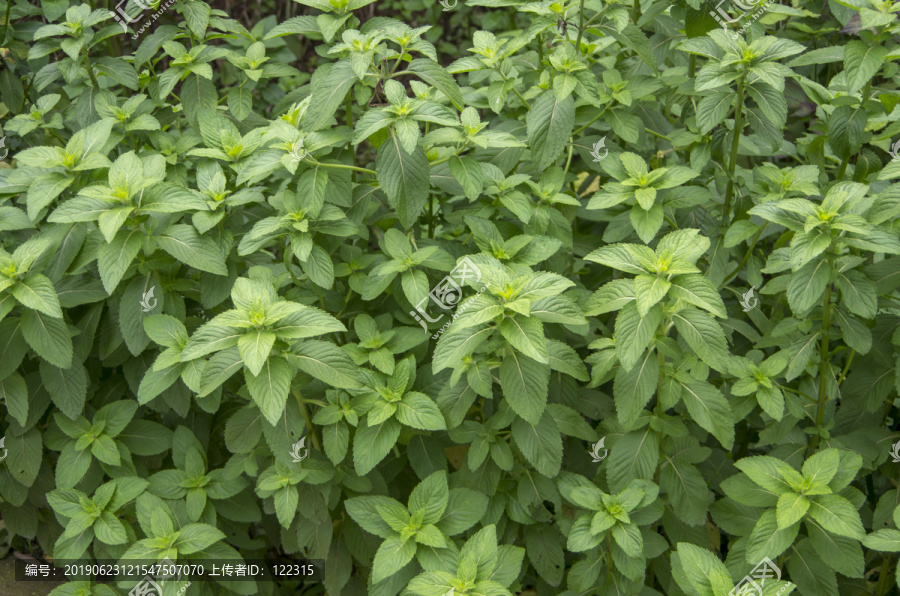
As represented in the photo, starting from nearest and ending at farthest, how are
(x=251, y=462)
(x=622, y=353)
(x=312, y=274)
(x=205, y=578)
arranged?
(x=622, y=353) → (x=312, y=274) → (x=251, y=462) → (x=205, y=578)

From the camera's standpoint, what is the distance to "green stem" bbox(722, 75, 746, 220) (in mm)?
3045

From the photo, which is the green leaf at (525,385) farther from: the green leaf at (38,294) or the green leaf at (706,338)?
the green leaf at (38,294)

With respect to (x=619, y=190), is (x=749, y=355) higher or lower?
lower

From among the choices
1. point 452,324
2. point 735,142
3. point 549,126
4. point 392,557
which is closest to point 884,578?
point 735,142

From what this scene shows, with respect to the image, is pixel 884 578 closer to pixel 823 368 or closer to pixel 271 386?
pixel 823 368

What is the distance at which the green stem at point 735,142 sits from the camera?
3.04m

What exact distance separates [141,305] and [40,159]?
73 centimetres

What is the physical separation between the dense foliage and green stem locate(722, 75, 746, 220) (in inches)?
0.8

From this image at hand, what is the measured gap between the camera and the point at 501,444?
2.88m

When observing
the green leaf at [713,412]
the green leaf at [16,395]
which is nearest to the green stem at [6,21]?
the green leaf at [16,395]

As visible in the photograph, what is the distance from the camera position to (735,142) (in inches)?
126

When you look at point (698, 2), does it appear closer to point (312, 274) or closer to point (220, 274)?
point (312, 274)

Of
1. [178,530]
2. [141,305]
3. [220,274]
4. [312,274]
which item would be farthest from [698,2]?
[178,530]

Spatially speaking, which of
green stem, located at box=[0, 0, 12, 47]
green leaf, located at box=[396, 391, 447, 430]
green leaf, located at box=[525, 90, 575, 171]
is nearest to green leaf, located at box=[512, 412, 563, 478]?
green leaf, located at box=[396, 391, 447, 430]
